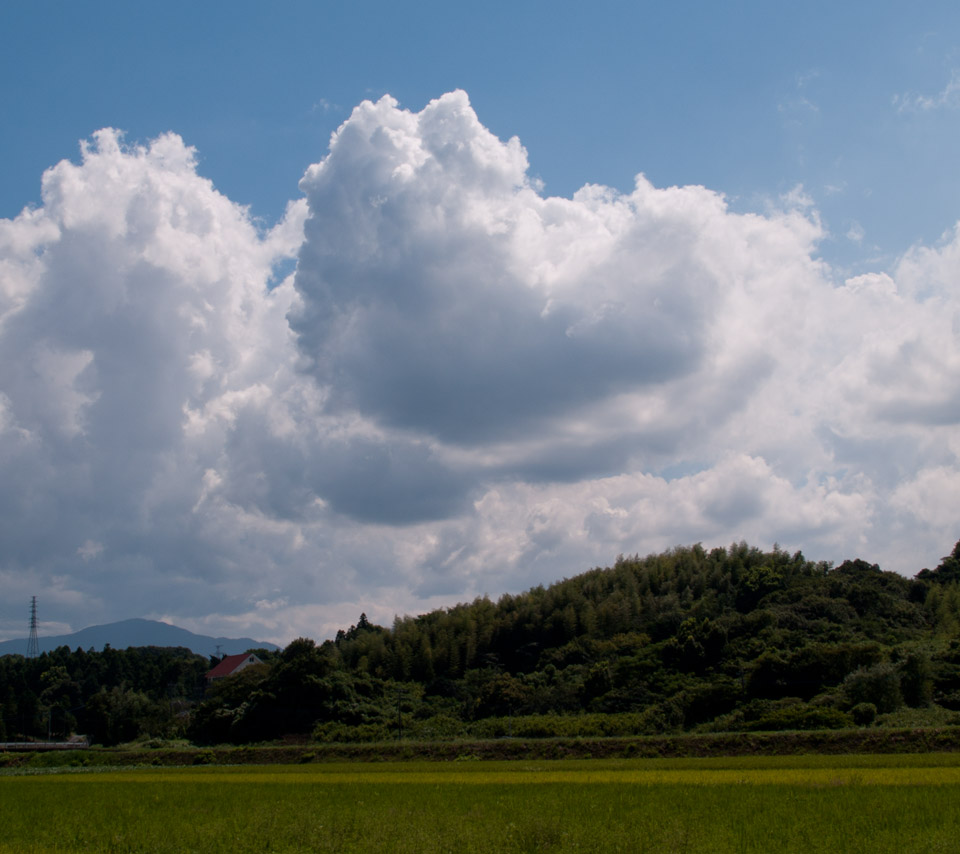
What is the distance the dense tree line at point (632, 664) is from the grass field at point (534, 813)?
23.8 m

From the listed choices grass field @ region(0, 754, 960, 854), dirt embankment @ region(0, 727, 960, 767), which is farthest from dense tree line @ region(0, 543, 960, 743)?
grass field @ region(0, 754, 960, 854)

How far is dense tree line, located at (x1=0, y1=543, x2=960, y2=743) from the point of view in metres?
55.0

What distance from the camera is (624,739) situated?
154 ft

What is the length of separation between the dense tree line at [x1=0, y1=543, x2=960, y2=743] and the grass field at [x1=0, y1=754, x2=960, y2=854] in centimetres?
2377

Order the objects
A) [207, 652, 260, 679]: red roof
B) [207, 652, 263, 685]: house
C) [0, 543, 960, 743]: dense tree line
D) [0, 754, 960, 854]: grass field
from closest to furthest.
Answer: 1. [0, 754, 960, 854]: grass field
2. [0, 543, 960, 743]: dense tree line
3. [207, 652, 263, 685]: house
4. [207, 652, 260, 679]: red roof

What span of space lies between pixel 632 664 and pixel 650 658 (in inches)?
90.2

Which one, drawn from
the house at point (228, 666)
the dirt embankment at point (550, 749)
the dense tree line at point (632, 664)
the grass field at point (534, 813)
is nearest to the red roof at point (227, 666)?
the house at point (228, 666)

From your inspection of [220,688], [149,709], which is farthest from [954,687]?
[149,709]

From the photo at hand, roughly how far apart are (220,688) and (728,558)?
5741cm

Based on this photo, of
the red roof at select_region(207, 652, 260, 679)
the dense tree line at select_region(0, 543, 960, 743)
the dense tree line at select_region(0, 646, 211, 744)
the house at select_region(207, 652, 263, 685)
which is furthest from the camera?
the red roof at select_region(207, 652, 260, 679)

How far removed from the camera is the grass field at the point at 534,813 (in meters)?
16.0

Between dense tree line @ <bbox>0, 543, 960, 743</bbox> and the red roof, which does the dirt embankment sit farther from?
the red roof

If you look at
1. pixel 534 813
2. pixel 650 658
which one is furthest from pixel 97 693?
pixel 534 813

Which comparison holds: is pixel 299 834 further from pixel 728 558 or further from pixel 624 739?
pixel 728 558
